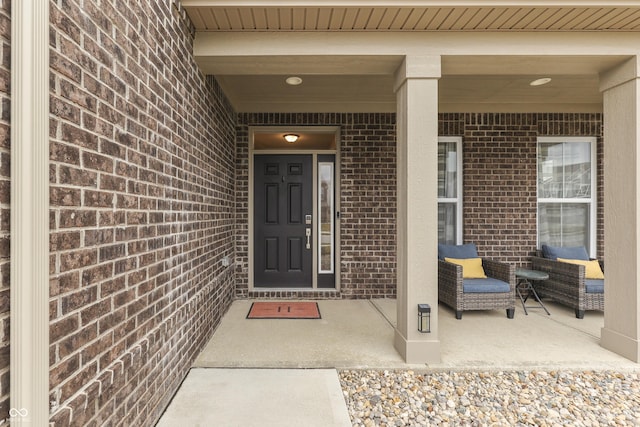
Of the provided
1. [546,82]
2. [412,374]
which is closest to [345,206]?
[412,374]

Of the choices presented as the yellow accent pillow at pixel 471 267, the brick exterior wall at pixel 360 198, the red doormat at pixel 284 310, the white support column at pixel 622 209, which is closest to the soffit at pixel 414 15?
the white support column at pixel 622 209

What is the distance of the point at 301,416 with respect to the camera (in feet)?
6.45

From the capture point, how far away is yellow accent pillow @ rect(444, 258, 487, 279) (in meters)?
4.03

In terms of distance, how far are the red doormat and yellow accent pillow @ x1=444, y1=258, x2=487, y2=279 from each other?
1824 millimetres

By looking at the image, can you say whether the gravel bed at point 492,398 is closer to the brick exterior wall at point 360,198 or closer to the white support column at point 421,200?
the white support column at point 421,200

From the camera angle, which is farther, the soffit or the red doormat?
the red doormat

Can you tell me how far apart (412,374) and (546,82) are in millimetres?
3586

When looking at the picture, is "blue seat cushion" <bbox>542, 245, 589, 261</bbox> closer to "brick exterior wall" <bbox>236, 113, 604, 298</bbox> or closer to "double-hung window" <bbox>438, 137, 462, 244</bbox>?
"brick exterior wall" <bbox>236, 113, 604, 298</bbox>

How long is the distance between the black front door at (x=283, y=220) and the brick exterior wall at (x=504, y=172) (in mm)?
2136

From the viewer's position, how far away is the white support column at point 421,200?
8.54 ft

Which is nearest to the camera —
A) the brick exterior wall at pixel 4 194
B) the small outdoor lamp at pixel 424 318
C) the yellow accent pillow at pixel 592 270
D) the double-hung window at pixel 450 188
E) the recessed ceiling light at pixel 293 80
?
the brick exterior wall at pixel 4 194

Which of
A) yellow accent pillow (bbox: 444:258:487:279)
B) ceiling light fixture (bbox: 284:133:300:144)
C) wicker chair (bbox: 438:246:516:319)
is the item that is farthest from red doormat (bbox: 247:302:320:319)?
ceiling light fixture (bbox: 284:133:300:144)

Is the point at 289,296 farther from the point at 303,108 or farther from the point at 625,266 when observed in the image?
the point at 625,266

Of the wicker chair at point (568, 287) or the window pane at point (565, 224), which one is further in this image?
the window pane at point (565, 224)
